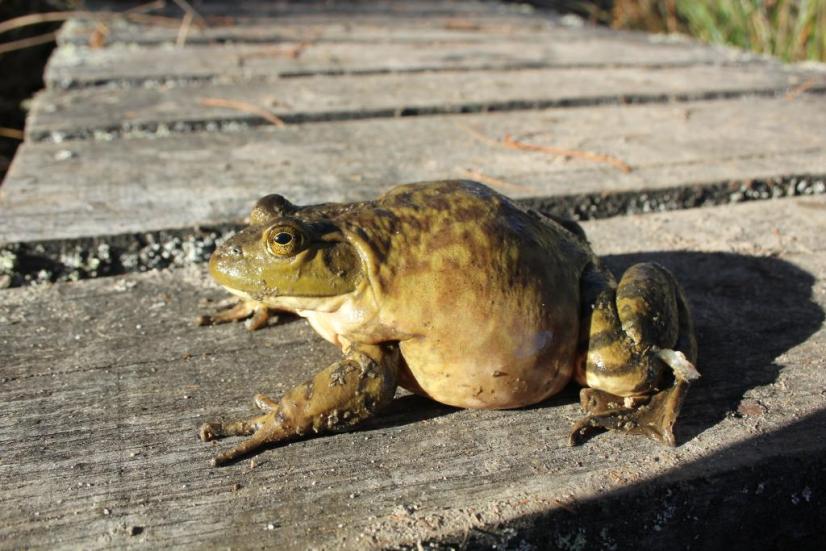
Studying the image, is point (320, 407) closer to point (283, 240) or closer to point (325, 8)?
point (283, 240)

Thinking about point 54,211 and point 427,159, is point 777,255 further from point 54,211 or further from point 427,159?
point 54,211

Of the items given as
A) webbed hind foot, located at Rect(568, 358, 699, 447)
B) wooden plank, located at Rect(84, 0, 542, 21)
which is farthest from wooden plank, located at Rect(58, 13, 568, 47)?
webbed hind foot, located at Rect(568, 358, 699, 447)

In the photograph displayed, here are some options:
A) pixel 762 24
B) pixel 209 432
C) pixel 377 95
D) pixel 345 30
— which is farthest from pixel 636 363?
pixel 762 24

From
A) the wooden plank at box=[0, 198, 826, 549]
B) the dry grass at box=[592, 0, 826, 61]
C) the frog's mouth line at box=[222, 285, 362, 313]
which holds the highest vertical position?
the dry grass at box=[592, 0, 826, 61]

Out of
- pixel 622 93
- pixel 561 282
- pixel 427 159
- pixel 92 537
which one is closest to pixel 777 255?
pixel 561 282

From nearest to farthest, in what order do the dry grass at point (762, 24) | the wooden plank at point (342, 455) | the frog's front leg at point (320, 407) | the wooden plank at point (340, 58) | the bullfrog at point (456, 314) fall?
the wooden plank at point (342, 455) → the frog's front leg at point (320, 407) → the bullfrog at point (456, 314) → the wooden plank at point (340, 58) → the dry grass at point (762, 24)

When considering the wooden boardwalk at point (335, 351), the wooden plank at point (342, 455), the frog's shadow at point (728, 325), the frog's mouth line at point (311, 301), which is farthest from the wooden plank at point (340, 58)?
the frog's mouth line at point (311, 301)

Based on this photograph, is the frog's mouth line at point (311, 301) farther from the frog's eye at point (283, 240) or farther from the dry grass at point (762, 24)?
the dry grass at point (762, 24)

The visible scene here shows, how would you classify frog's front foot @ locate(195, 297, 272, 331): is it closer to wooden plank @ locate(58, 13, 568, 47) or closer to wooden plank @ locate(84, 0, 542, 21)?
wooden plank @ locate(58, 13, 568, 47)
